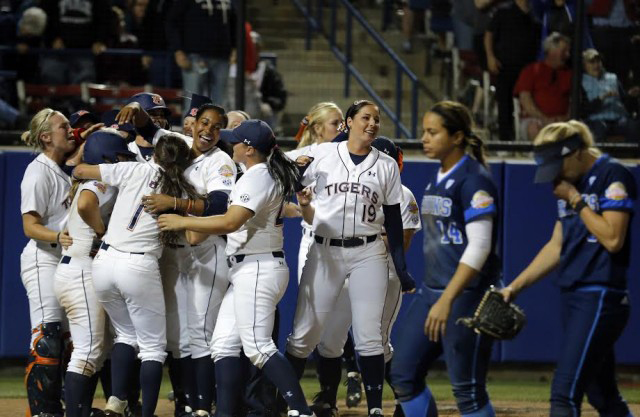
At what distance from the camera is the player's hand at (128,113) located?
6211mm

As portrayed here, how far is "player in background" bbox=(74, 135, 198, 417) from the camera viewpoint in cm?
571

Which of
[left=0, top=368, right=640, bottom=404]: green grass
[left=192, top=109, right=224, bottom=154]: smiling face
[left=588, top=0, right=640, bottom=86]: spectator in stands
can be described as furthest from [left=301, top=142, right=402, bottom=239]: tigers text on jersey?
[left=588, top=0, right=640, bottom=86]: spectator in stands

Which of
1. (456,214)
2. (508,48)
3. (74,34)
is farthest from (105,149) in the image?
(508,48)

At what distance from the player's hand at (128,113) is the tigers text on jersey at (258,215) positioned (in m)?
0.89

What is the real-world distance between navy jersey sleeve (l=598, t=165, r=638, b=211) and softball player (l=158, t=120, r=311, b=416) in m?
1.75

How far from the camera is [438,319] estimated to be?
180 inches

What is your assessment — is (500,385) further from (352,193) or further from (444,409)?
(352,193)

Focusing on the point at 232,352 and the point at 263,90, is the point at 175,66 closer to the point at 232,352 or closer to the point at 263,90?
the point at 263,90

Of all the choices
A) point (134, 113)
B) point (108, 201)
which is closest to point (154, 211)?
point (108, 201)

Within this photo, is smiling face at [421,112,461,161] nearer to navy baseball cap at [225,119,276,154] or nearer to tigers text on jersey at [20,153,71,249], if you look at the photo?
navy baseball cap at [225,119,276,154]

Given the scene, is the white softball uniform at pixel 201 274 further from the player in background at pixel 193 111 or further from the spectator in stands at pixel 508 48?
the spectator in stands at pixel 508 48

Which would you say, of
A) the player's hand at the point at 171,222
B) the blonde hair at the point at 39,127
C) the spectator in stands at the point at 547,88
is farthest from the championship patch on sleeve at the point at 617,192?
the spectator in stands at the point at 547,88

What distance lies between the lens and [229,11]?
338 inches

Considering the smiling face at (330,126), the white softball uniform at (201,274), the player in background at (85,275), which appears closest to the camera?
the player in background at (85,275)
